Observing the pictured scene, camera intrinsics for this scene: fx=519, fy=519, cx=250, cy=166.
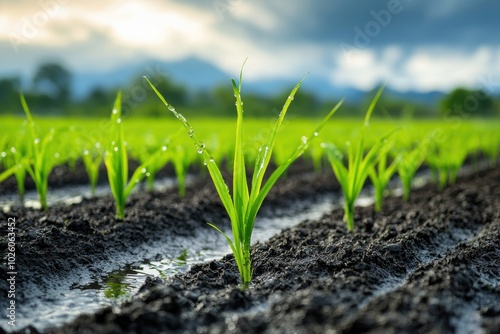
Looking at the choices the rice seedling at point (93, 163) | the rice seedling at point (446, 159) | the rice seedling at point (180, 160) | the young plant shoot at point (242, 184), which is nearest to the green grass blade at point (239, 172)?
the young plant shoot at point (242, 184)

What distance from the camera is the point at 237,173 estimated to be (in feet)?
10.4

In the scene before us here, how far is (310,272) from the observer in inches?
139

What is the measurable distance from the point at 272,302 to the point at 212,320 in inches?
17.7

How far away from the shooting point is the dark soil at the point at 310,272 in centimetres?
259

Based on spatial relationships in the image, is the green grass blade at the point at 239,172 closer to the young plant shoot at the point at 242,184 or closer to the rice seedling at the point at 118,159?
the young plant shoot at the point at 242,184

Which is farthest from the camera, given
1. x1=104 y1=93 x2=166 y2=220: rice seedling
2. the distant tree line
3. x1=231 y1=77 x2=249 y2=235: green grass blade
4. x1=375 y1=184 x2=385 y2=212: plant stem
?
the distant tree line

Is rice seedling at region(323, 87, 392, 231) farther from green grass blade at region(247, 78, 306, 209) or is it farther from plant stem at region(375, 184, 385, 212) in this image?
green grass blade at region(247, 78, 306, 209)

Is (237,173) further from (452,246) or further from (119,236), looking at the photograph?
(452,246)

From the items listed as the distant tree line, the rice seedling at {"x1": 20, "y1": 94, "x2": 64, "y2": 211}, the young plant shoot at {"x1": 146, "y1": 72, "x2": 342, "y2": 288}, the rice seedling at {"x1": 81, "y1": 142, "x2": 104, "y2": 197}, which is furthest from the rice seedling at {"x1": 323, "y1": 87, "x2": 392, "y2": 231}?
the distant tree line

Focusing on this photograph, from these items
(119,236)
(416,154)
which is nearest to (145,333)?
(119,236)

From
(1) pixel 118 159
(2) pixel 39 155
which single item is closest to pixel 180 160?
(2) pixel 39 155

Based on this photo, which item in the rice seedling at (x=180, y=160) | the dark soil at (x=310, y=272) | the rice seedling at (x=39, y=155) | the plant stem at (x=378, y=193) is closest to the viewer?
the dark soil at (x=310, y=272)

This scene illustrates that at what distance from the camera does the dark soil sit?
2.59 meters

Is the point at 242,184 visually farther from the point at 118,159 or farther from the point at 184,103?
the point at 184,103
